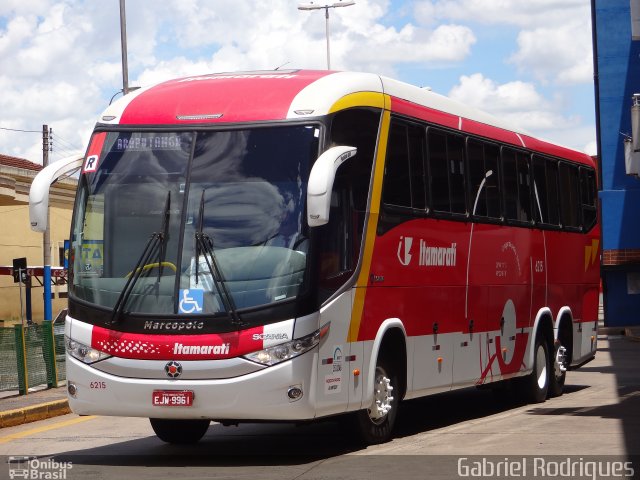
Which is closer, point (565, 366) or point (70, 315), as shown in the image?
point (70, 315)

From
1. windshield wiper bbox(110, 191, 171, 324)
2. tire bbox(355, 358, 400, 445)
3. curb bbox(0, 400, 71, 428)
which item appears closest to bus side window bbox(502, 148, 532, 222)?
tire bbox(355, 358, 400, 445)

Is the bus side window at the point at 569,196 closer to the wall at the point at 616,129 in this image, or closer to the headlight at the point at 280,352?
the headlight at the point at 280,352

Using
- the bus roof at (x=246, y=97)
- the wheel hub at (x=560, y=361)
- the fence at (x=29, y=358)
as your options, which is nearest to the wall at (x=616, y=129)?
the wheel hub at (x=560, y=361)

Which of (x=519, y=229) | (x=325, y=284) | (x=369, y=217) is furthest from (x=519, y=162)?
(x=325, y=284)

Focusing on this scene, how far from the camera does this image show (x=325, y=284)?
37.4ft

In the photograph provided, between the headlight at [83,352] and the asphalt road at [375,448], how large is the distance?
95 cm

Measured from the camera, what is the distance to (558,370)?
744 inches

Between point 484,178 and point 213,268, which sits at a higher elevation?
point 484,178

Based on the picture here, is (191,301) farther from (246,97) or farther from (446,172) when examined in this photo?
(446,172)

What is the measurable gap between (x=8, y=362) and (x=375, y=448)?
886 centimetres

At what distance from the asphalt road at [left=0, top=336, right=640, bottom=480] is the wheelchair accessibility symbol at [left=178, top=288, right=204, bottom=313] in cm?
137

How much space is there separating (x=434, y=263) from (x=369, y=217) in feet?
6.51

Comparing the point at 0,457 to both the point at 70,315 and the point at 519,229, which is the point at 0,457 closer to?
the point at 70,315

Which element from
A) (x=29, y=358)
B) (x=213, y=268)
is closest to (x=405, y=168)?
(x=213, y=268)
